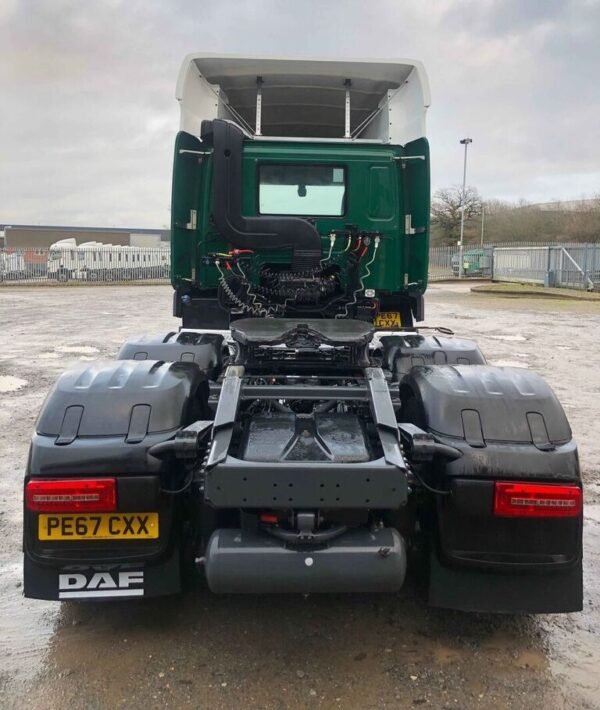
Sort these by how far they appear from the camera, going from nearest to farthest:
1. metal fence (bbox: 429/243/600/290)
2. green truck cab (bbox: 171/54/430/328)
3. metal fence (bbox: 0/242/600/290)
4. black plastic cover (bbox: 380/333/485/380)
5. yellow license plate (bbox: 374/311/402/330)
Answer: black plastic cover (bbox: 380/333/485/380) → green truck cab (bbox: 171/54/430/328) → yellow license plate (bbox: 374/311/402/330) → metal fence (bbox: 429/243/600/290) → metal fence (bbox: 0/242/600/290)

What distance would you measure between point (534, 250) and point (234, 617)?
98.0 ft

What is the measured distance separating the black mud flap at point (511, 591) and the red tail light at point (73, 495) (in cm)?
136

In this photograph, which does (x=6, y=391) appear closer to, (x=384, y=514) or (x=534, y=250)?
(x=384, y=514)

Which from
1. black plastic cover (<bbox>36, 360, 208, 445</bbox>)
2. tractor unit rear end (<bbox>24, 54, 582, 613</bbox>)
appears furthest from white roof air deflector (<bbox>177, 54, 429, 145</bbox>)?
black plastic cover (<bbox>36, 360, 208, 445</bbox>)

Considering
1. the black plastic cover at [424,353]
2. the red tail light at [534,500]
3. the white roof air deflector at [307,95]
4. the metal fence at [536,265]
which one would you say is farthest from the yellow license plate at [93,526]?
the metal fence at [536,265]

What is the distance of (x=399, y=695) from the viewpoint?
95.9 inches

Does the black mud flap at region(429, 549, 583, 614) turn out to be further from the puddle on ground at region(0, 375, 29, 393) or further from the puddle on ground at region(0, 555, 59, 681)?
the puddle on ground at region(0, 375, 29, 393)

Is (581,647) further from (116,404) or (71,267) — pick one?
(71,267)

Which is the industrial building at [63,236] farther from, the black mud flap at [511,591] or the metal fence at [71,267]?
the black mud flap at [511,591]

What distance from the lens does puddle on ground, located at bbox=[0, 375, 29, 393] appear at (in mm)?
7559

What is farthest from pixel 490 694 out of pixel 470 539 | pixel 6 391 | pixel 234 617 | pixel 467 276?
pixel 467 276

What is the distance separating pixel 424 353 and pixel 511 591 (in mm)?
1931

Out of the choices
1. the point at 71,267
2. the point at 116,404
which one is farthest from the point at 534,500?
the point at 71,267

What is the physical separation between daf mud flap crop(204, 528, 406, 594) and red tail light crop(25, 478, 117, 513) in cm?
48
